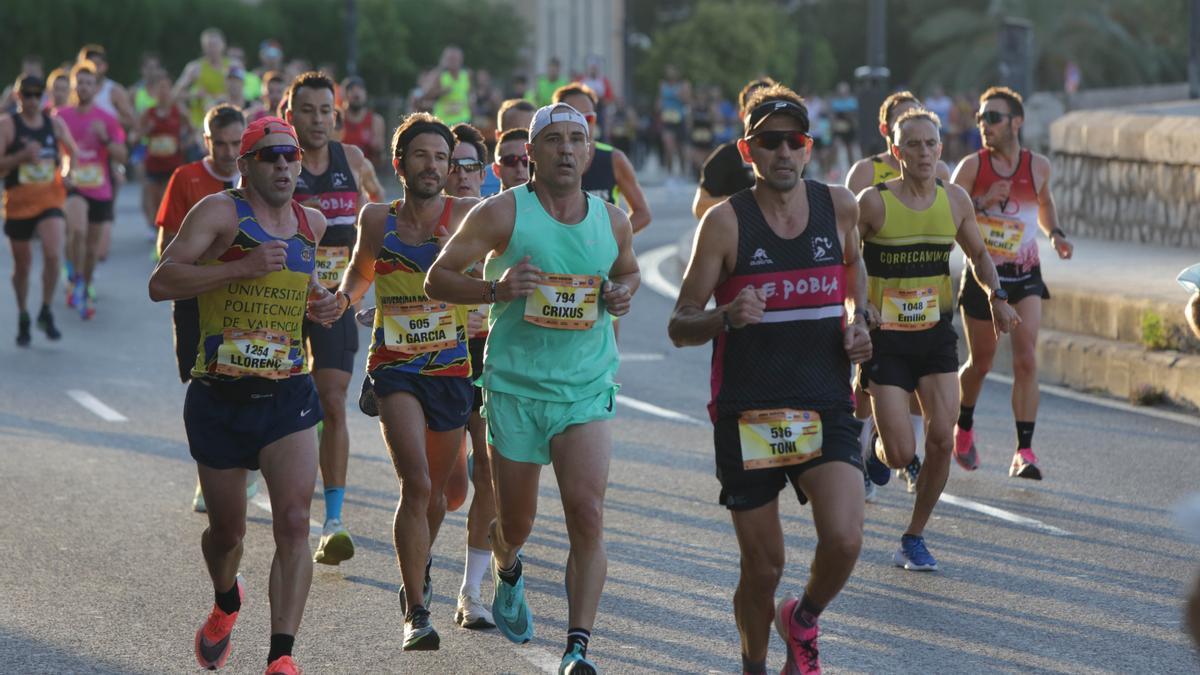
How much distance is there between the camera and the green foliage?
57156 mm

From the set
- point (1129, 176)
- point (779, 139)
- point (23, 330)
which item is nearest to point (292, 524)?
point (779, 139)

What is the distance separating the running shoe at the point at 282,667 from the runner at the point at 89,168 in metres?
11.3

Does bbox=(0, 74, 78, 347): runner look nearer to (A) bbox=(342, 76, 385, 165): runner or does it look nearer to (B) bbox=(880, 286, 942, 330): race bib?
(A) bbox=(342, 76, 385, 165): runner

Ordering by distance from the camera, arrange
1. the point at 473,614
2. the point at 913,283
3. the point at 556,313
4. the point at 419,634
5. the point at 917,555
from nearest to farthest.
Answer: the point at 556,313 → the point at 419,634 → the point at 473,614 → the point at 917,555 → the point at 913,283

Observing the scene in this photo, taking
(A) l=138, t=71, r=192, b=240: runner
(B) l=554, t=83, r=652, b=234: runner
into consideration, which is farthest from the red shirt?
(A) l=138, t=71, r=192, b=240: runner

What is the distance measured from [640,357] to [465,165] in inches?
275

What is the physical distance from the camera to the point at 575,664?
621 cm

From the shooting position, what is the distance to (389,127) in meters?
41.1

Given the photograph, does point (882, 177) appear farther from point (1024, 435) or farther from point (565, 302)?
point (565, 302)

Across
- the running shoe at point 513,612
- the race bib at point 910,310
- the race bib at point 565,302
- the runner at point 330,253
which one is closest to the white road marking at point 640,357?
the runner at point 330,253

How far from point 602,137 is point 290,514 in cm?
3009

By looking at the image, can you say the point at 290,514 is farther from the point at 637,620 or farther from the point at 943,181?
the point at 943,181

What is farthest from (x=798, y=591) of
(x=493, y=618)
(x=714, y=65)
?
(x=714, y=65)

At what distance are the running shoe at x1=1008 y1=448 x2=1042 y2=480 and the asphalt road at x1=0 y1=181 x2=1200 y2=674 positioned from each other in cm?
6
